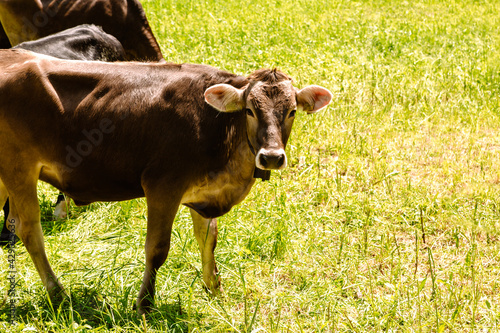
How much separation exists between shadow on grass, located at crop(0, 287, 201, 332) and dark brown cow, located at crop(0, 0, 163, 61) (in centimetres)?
398

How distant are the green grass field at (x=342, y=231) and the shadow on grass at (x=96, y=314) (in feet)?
0.05

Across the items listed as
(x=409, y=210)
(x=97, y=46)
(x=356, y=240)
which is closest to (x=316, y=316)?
(x=356, y=240)

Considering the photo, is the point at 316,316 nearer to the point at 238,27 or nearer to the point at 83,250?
the point at 83,250

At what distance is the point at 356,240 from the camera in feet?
19.1

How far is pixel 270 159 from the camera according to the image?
164 inches

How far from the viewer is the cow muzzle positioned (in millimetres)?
4160

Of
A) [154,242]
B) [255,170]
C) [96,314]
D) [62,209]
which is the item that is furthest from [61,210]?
[255,170]

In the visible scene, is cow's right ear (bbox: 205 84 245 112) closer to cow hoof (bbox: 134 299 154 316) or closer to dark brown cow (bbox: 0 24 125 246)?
cow hoof (bbox: 134 299 154 316)

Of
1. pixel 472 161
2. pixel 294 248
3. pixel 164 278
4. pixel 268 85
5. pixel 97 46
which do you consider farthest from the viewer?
pixel 472 161

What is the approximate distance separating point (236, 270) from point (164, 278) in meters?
0.60

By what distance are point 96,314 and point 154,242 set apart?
669 mm

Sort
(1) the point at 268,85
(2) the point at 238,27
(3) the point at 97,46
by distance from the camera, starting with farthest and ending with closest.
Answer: (2) the point at 238,27, (3) the point at 97,46, (1) the point at 268,85

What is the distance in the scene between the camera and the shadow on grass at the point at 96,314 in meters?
4.43

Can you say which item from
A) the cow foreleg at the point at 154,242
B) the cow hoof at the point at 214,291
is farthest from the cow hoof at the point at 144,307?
the cow hoof at the point at 214,291
